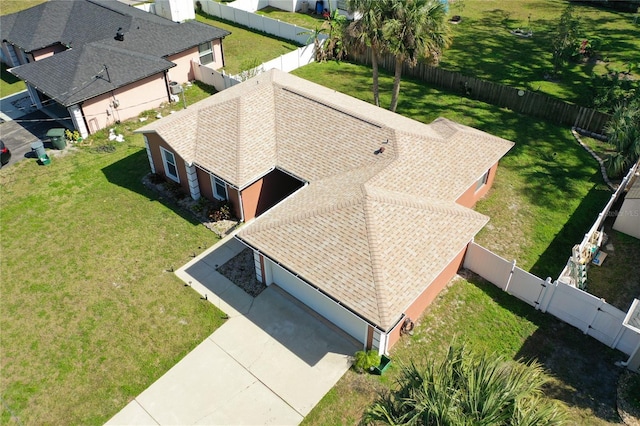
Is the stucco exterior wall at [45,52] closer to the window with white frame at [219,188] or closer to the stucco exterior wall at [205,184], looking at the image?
the stucco exterior wall at [205,184]

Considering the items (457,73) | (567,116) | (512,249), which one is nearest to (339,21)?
(457,73)

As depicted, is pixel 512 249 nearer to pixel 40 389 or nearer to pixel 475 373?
pixel 475 373

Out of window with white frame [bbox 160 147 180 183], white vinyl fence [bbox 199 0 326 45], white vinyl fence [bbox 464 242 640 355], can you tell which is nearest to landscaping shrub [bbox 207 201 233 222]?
window with white frame [bbox 160 147 180 183]

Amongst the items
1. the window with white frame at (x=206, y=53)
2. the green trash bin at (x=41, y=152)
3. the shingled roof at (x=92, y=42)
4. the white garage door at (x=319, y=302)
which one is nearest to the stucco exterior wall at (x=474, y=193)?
the white garage door at (x=319, y=302)

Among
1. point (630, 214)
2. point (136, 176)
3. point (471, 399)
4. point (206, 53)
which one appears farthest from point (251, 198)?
point (206, 53)

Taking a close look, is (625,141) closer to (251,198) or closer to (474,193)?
(474,193)
